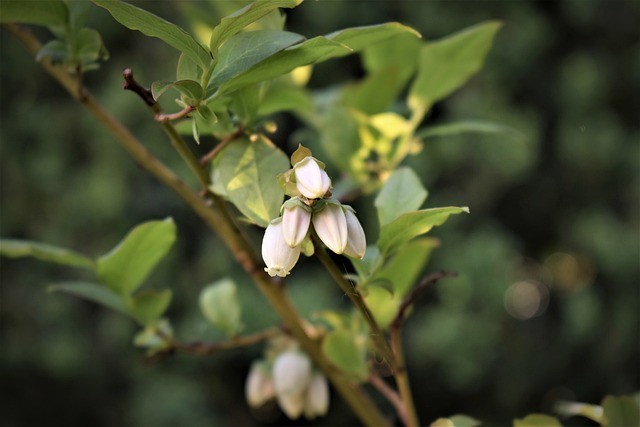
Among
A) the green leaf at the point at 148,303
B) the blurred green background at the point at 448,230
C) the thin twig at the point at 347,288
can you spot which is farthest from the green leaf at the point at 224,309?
the blurred green background at the point at 448,230

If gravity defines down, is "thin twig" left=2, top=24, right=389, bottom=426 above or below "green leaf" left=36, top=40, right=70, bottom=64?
below

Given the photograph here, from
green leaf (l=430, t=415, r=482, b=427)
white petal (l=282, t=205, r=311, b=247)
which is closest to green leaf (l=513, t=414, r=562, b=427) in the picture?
green leaf (l=430, t=415, r=482, b=427)

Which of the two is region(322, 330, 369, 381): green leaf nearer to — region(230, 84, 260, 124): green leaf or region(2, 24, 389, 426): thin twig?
region(2, 24, 389, 426): thin twig

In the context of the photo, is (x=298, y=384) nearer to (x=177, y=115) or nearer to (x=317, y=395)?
(x=317, y=395)

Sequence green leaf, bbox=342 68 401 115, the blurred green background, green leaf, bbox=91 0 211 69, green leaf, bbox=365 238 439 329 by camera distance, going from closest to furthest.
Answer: green leaf, bbox=91 0 211 69
green leaf, bbox=365 238 439 329
green leaf, bbox=342 68 401 115
the blurred green background

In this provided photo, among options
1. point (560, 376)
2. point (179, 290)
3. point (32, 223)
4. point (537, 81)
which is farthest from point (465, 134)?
point (32, 223)

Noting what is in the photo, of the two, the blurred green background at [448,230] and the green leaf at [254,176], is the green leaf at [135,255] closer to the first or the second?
the green leaf at [254,176]
